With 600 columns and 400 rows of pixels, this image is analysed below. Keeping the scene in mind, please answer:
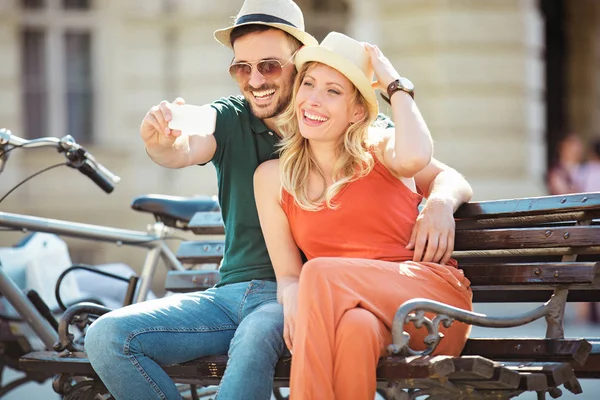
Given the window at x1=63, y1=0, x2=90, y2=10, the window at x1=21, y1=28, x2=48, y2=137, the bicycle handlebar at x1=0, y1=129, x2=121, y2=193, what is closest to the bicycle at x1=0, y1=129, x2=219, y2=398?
the bicycle handlebar at x1=0, y1=129, x2=121, y2=193

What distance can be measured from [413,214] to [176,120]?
869 mm

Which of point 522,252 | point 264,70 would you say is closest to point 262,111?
point 264,70

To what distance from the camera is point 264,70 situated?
448 centimetres

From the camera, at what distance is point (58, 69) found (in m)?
14.9

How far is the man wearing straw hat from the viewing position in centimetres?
393

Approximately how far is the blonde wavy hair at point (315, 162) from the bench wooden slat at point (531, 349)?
0.67 m

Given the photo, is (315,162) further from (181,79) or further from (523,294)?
(181,79)

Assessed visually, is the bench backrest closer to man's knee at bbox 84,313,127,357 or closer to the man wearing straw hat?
the man wearing straw hat

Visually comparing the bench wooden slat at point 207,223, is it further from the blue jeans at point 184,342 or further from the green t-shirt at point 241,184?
the blue jeans at point 184,342

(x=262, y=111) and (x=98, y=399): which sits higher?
(x=262, y=111)

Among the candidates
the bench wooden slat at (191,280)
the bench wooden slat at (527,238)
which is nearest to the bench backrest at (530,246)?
the bench wooden slat at (527,238)

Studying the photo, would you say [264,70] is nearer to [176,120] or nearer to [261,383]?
[176,120]

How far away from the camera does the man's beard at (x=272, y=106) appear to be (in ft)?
14.7

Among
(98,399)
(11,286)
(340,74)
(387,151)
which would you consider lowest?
(98,399)
